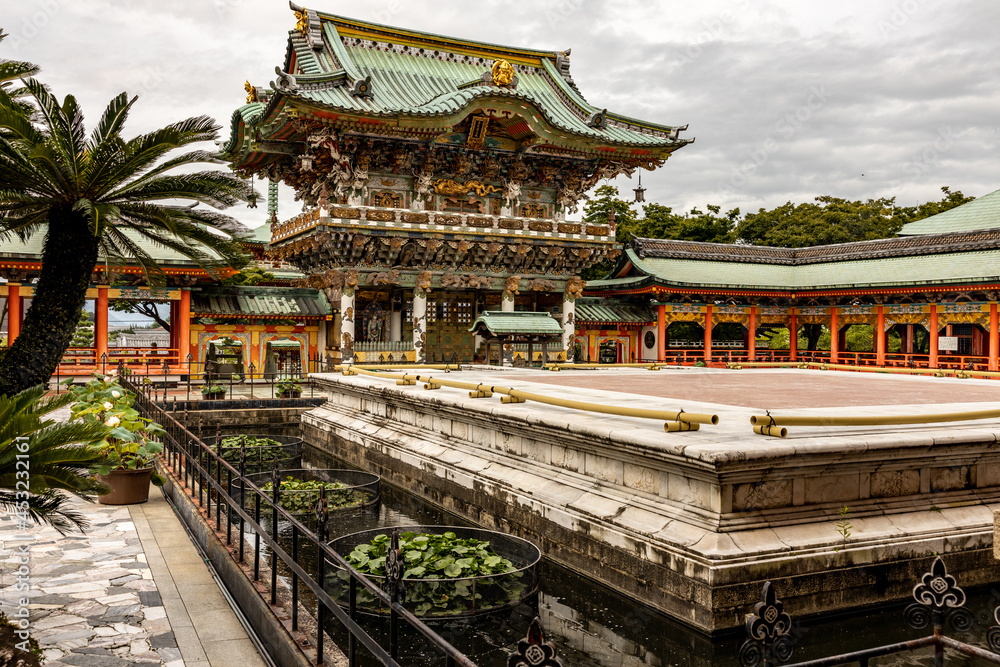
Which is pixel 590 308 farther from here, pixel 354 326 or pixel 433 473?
pixel 433 473

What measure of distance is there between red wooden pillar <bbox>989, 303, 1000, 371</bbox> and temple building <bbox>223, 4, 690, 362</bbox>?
13492mm

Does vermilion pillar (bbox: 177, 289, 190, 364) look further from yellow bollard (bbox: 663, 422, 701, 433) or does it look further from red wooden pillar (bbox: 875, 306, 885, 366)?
red wooden pillar (bbox: 875, 306, 885, 366)

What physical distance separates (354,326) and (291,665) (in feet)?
78.4

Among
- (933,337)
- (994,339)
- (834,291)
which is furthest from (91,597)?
(834,291)

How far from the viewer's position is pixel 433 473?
43.4 ft

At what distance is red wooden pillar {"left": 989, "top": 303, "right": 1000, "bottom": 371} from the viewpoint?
28484mm

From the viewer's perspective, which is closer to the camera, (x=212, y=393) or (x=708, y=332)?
(x=212, y=393)

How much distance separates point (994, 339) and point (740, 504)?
2720cm

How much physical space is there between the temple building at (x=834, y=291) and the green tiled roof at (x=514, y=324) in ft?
32.1

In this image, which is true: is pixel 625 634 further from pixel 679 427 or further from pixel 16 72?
pixel 16 72

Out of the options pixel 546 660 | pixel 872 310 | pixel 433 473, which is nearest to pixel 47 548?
pixel 433 473

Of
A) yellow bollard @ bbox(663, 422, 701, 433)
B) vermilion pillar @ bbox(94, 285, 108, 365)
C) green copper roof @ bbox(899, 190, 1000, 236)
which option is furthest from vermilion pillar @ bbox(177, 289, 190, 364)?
green copper roof @ bbox(899, 190, 1000, 236)

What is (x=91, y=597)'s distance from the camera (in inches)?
278

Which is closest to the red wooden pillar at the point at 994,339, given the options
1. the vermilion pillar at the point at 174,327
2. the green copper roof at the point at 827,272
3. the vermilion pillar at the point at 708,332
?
the green copper roof at the point at 827,272
